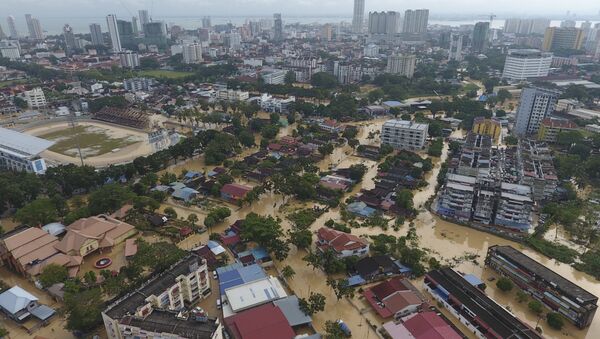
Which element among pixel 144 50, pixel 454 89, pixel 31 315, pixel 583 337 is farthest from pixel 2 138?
pixel 144 50

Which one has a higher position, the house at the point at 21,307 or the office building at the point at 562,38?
the office building at the point at 562,38

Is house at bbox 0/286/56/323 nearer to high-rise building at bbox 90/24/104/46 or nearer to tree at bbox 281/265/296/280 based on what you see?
tree at bbox 281/265/296/280

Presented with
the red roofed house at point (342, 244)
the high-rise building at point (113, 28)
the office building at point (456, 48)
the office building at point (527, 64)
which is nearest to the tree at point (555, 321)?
the red roofed house at point (342, 244)

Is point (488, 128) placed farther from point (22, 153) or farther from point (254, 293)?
point (22, 153)

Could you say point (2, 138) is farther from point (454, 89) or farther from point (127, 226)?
point (454, 89)

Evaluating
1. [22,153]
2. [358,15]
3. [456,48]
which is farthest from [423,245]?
[358,15]

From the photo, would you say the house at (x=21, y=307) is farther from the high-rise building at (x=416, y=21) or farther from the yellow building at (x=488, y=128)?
the high-rise building at (x=416, y=21)

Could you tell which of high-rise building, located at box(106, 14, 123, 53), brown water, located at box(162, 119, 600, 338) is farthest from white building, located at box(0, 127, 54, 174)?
high-rise building, located at box(106, 14, 123, 53)

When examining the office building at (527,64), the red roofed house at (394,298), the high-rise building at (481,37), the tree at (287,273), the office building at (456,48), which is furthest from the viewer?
the high-rise building at (481,37)
